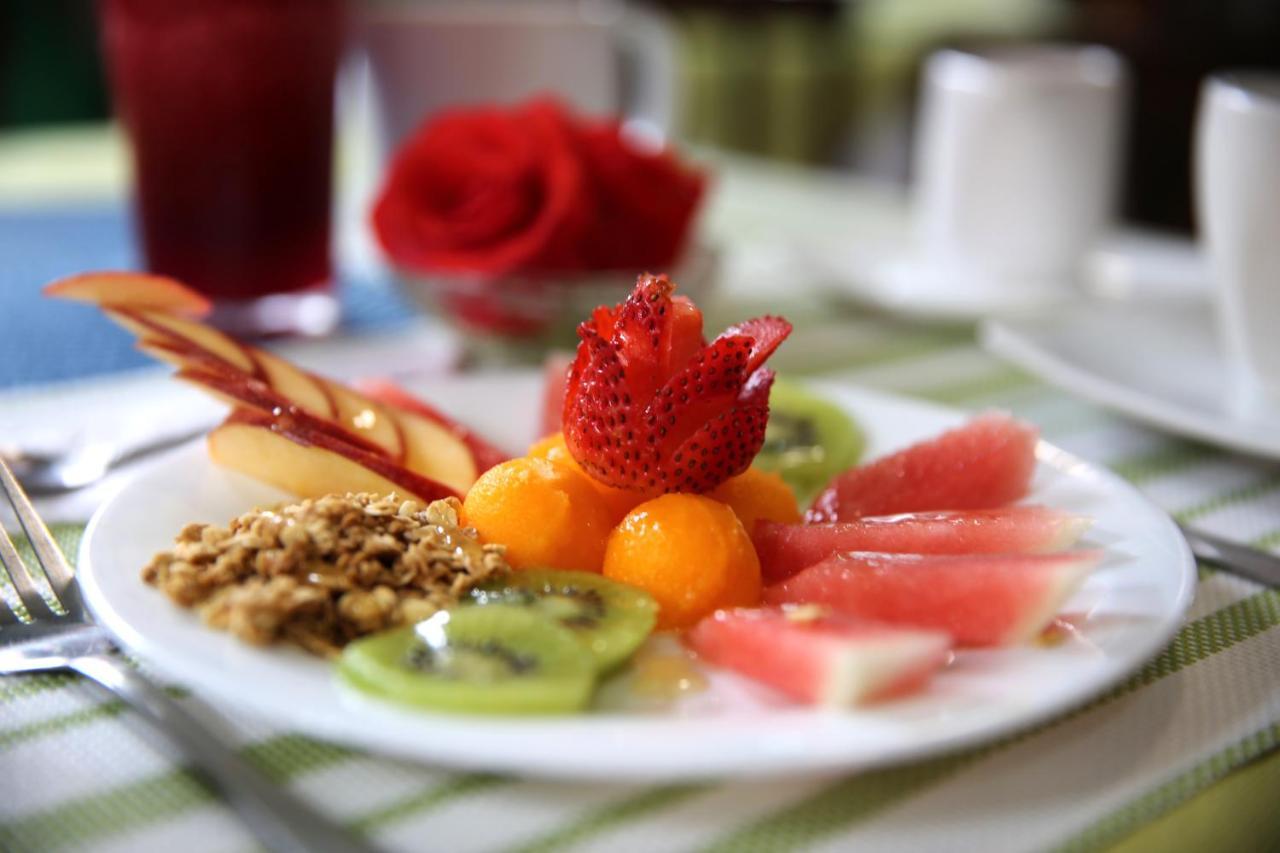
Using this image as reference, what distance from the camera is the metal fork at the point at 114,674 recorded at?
568 millimetres

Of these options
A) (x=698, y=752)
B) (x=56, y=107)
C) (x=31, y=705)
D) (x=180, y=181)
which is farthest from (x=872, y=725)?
(x=56, y=107)

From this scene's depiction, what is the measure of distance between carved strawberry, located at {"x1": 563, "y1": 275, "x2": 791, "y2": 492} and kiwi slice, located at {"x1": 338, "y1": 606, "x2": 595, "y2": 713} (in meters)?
0.15

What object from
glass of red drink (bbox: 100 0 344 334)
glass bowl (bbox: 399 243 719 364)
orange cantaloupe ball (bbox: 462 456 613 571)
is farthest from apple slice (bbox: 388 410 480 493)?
glass of red drink (bbox: 100 0 344 334)

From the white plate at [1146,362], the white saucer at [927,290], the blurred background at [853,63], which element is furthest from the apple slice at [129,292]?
the blurred background at [853,63]

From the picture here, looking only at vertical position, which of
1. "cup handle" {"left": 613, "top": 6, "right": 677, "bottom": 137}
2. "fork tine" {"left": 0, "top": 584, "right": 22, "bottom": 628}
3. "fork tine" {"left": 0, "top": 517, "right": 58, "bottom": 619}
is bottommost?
"fork tine" {"left": 0, "top": 584, "right": 22, "bottom": 628}

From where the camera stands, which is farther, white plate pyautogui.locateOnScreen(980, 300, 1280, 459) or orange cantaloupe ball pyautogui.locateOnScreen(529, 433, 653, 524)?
white plate pyautogui.locateOnScreen(980, 300, 1280, 459)

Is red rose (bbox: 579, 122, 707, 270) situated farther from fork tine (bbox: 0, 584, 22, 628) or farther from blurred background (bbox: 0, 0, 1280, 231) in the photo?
blurred background (bbox: 0, 0, 1280, 231)

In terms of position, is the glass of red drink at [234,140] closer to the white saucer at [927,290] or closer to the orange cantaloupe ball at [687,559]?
the white saucer at [927,290]

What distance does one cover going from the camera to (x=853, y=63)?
5145mm

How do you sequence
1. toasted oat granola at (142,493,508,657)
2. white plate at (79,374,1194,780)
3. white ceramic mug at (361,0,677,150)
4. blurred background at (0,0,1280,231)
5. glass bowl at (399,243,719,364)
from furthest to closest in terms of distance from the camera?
blurred background at (0,0,1280,231) < white ceramic mug at (361,0,677,150) < glass bowl at (399,243,719,364) < toasted oat granola at (142,493,508,657) < white plate at (79,374,1194,780)

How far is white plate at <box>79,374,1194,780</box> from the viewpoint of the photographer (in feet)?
1.83

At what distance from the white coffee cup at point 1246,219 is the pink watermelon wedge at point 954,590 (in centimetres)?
56

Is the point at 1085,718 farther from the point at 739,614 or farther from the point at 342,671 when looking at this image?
the point at 342,671

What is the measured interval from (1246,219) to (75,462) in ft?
3.37
